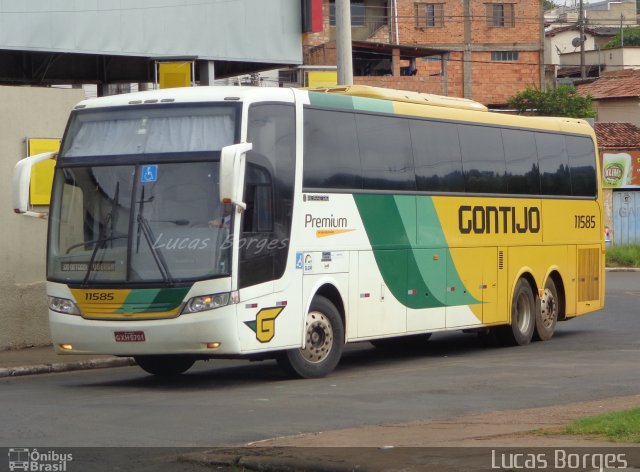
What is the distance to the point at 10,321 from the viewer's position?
1780 cm

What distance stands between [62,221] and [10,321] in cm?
471

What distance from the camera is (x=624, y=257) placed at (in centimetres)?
4194

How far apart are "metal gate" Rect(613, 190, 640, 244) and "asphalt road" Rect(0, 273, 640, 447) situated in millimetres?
29979

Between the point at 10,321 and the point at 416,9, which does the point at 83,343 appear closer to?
the point at 10,321

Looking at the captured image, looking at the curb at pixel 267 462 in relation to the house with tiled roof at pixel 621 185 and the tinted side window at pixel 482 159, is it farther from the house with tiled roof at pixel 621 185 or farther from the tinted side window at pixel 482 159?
the house with tiled roof at pixel 621 185

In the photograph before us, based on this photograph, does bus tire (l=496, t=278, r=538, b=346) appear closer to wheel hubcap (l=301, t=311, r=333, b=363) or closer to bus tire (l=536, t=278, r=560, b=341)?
bus tire (l=536, t=278, r=560, b=341)

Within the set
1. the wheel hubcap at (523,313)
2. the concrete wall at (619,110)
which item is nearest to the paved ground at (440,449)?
the wheel hubcap at (523,313)

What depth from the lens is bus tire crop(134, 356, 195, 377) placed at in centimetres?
1475

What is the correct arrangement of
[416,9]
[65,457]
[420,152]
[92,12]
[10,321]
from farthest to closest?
[416,9], [92,12], [10,321], [420,152], [65,457]

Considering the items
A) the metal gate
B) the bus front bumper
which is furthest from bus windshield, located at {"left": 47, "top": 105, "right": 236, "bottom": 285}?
the metal gate

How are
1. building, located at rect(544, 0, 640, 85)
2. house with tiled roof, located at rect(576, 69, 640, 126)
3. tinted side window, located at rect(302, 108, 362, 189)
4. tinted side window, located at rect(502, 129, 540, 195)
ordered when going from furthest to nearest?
building, located at rect(544, 0, 640, 85) → house with tiled roof, located at rect(576, 69, 640, 126) → tinted side window, located at rect(502, 129, 540, 195) → tinted side window, located at rect(302, 108, 362, 189)

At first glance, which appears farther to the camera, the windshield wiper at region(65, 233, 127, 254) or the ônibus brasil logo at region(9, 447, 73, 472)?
the windshield wiper at region(65, 233, 127, 254)

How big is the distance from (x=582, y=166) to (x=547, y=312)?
2.82m

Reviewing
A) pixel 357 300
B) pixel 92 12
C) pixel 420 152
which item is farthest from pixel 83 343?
pixel 92 12
